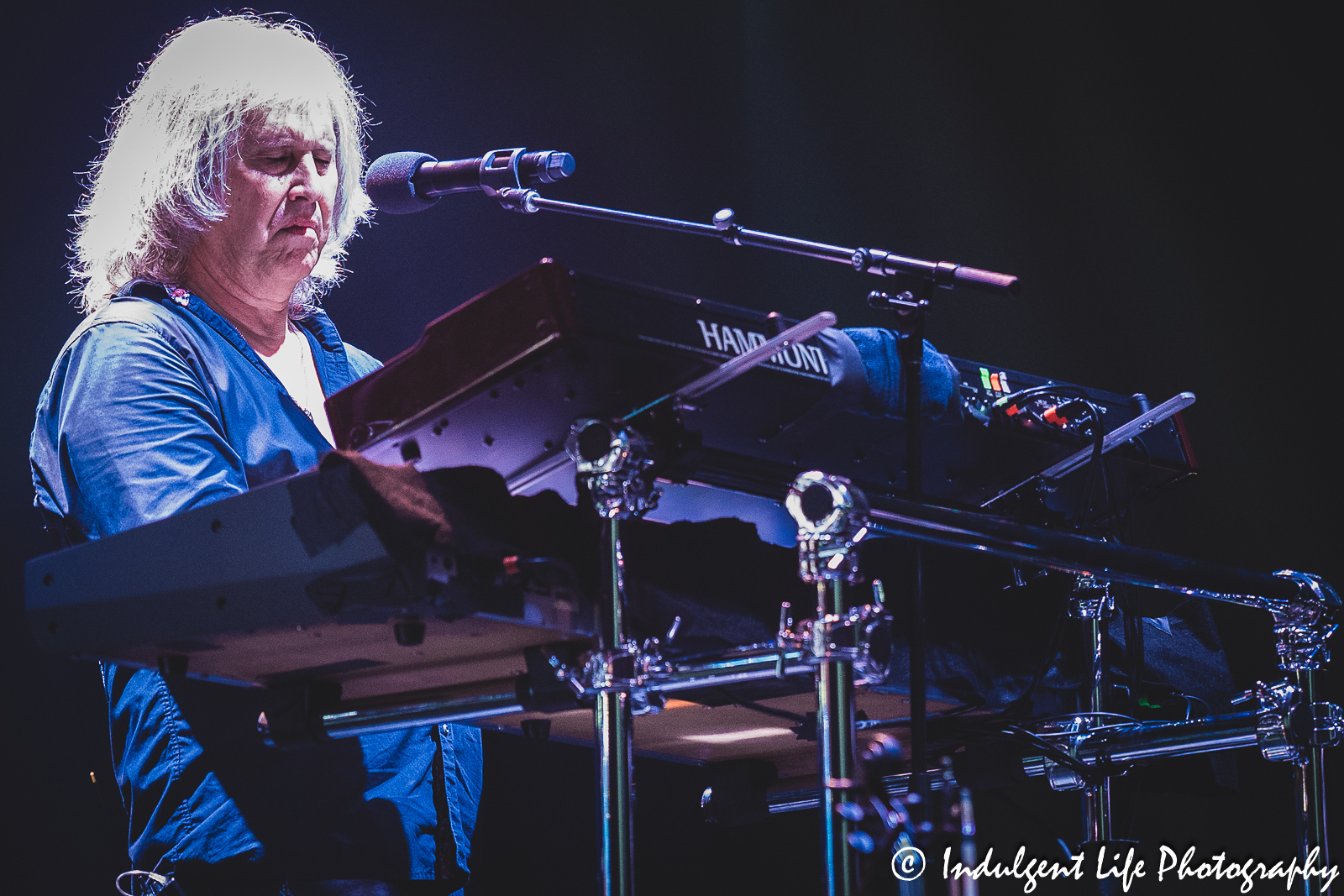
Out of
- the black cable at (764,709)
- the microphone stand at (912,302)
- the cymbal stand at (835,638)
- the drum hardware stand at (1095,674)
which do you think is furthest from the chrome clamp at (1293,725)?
the cymbal stand at (835,638)

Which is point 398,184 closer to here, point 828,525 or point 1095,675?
point 828,525

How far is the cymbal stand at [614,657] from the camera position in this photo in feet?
3.36

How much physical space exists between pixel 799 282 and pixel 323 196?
58.9 inches

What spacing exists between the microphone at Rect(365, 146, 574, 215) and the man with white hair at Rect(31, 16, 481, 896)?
249 mm

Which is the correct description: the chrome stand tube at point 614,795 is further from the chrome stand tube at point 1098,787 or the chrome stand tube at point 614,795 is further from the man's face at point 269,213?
the man's face at point 269,213

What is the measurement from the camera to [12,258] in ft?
8.32

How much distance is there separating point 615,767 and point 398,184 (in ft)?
3.13

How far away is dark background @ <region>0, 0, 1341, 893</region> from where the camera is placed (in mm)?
2568

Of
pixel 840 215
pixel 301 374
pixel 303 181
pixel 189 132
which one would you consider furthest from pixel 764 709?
pixel 840 215

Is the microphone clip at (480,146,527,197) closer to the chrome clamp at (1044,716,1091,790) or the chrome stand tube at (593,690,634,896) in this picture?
the chrome stand tube at (593,690,634,896)

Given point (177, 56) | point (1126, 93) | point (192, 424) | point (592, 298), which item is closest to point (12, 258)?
point (177, 56)

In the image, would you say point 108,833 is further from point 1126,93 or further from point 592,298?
point 1126,93

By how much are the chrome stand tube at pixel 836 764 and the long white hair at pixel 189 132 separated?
1274mm
